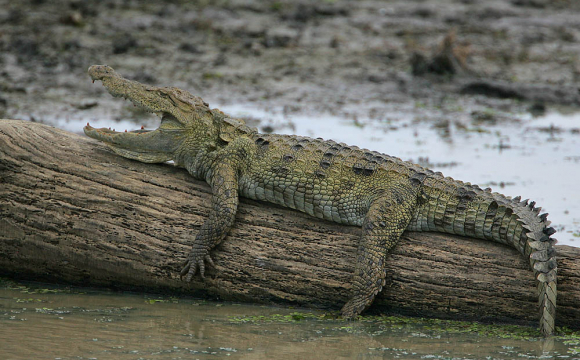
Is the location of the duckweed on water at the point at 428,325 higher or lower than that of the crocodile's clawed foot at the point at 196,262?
lower

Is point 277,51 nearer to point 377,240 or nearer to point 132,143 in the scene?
point 132,143

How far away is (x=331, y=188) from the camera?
507 cm

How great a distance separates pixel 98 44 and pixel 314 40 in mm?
4028

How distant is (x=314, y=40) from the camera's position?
1334cm

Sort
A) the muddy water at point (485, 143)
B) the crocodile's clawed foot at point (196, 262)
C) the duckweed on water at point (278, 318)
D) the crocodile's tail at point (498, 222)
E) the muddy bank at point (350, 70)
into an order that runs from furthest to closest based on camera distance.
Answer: the muddy bank at point (350, 70) → the muddy water at point (485, 143) → the crocodile's clawed foot at point (196, 262) → the duckweed on water at point (278, 318) → the crocodile's tail at point (498, 222)

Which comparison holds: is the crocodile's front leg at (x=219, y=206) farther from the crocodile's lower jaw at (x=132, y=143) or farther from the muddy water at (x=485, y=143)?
the muddy water at (x=485, y=143)

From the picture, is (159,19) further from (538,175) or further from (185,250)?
(185,250)

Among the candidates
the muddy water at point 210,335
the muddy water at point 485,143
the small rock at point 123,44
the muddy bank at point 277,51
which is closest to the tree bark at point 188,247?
the muddy water at point 210,335

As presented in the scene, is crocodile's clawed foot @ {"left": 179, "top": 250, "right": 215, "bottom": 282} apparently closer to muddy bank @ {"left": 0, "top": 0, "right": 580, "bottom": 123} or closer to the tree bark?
the tree bark

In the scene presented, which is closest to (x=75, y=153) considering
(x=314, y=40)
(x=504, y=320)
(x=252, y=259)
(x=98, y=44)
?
(x=252, y=259)

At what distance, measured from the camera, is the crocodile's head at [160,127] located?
5.36m

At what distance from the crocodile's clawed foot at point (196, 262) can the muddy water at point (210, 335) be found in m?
0.25

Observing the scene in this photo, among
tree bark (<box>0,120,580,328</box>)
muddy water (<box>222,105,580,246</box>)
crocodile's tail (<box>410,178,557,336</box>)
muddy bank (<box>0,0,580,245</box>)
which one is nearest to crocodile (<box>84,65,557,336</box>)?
crocodile's tail (<box>410,178,557,336</box>)

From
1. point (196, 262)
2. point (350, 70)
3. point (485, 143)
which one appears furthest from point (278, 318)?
point (350, 70)
